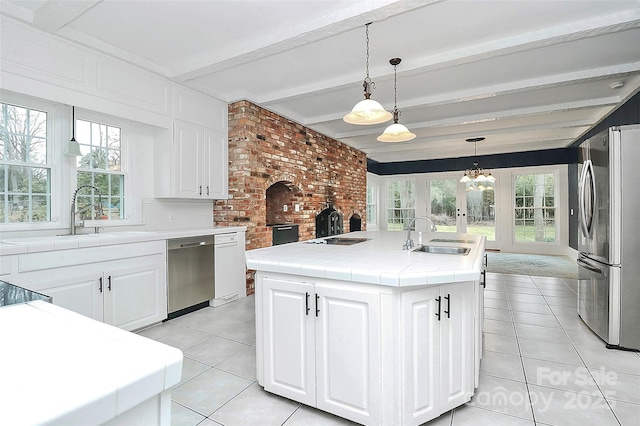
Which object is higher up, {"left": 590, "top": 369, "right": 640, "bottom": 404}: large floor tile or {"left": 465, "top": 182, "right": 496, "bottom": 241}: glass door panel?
{"left": 465, "top": 182, "right": 496, "bottom": 241}: glass door panel

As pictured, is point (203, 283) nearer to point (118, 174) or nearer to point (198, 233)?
point (198, 233)

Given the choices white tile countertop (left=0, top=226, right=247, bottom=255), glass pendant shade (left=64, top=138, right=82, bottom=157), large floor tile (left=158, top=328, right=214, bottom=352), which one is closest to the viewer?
white tile countertop (left=0, top=226, right=247, bottom=255)

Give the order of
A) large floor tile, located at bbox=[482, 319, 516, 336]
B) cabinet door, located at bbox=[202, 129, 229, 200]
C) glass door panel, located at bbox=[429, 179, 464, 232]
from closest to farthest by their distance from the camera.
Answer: large floor tile, located at bbox=[482, 319, 516, 336]
cabinet door, located at bbox=[202, 129, 229, 200]
glass door panel, located at bbox=[429, 179, 464, 232]

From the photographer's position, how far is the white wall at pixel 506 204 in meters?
7.88

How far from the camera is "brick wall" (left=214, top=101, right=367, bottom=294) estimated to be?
4.37 m

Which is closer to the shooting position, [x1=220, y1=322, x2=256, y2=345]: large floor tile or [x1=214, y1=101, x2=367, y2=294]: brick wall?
[x1=220, y1=322, x2=256, y2=345]: large floor tile

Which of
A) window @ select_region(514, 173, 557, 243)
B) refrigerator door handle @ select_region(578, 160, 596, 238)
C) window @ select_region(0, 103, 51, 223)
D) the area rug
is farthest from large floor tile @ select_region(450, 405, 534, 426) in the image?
window @ select_region(514, 173, 557, 243)

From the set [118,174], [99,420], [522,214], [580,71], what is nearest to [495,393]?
[99,420]

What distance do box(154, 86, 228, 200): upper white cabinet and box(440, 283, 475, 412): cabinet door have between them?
316 cm

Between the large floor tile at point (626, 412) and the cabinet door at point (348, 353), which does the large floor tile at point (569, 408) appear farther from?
the cabinet door at point (348, 353)

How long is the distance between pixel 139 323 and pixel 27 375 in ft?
9.18

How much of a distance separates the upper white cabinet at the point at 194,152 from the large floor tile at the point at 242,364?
2042 millimetres

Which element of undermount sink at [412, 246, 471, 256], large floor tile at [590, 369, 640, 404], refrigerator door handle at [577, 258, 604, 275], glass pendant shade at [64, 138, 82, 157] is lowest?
large floor tile at [590, 369, 640, 404]

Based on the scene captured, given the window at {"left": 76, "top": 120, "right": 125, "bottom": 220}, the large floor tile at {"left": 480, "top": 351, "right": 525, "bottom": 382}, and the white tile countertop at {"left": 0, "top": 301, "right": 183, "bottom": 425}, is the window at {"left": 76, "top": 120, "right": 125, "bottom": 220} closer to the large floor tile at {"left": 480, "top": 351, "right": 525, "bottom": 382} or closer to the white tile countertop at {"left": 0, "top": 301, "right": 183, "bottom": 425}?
the white tile countertop at {"left": 0, "top": 301, "right": 183, "bottom": 425}
